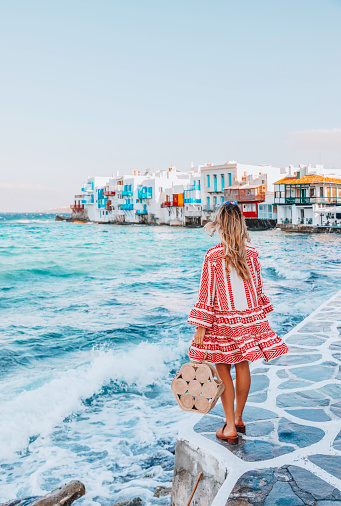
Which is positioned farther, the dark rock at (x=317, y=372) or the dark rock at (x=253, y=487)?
the dark rock at (x=317, y=372)

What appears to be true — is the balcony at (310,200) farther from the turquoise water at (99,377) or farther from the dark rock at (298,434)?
the dark rock at (298,434)

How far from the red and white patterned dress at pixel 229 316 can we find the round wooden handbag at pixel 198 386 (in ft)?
0.33

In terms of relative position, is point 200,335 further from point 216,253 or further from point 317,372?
point 317,372

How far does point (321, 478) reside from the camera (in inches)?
103

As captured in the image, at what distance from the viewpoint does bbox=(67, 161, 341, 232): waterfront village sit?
47938 millimetres

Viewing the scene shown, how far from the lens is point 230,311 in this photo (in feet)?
9.47

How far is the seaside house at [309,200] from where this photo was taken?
155ft

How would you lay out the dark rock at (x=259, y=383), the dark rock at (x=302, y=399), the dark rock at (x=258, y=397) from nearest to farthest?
the dark rock at (x=302, y=399) → the dark rock at (x=258, y=397) → the dark rock at (x=259, y=383)

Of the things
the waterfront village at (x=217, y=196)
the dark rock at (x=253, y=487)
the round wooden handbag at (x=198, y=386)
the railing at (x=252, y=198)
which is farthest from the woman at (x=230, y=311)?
the railing at (x=252, y=198)

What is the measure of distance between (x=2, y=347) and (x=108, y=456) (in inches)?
211

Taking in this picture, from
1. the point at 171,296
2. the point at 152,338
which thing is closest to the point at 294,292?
the point at 171,296

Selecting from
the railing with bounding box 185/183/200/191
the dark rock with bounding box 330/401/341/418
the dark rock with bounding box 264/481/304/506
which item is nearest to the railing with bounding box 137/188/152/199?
the railing with bounding box 185/183/200/191

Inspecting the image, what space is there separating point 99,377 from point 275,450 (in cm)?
423

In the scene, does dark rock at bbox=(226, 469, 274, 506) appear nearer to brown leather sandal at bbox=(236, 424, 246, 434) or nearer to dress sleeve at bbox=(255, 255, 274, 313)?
brown leather sandal at bbox=(236, 424, 246, 434)
